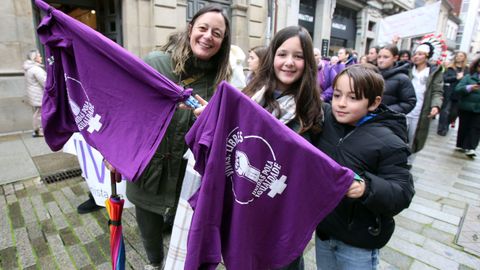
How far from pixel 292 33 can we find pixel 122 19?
684 cm

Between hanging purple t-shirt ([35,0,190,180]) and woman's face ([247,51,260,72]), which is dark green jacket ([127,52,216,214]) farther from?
woman's face ([247,51,260,72])

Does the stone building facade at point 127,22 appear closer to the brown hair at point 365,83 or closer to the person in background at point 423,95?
the person in background at point 423,95

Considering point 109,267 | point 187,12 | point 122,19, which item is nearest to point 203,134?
point 109,267

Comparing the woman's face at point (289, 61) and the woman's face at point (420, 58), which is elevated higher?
the woman's face at point (420, 58)

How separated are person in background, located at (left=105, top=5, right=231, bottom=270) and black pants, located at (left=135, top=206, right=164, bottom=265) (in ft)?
0.15

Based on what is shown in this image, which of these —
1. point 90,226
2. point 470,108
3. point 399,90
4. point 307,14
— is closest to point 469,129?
point 470,108

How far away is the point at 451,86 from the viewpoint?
300 inches

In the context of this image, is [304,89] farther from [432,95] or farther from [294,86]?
[432,95]

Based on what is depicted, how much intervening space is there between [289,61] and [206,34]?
1.77ft

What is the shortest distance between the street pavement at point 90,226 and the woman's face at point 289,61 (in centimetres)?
177

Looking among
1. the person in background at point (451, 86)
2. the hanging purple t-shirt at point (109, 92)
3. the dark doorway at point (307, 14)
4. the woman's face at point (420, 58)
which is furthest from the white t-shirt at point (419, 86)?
the dark doorway at point (307, 14)

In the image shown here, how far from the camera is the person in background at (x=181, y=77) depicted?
1780mm

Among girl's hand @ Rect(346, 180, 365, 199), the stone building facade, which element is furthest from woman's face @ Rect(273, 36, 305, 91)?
the stone building facade

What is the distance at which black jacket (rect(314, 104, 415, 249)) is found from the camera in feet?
4.32
